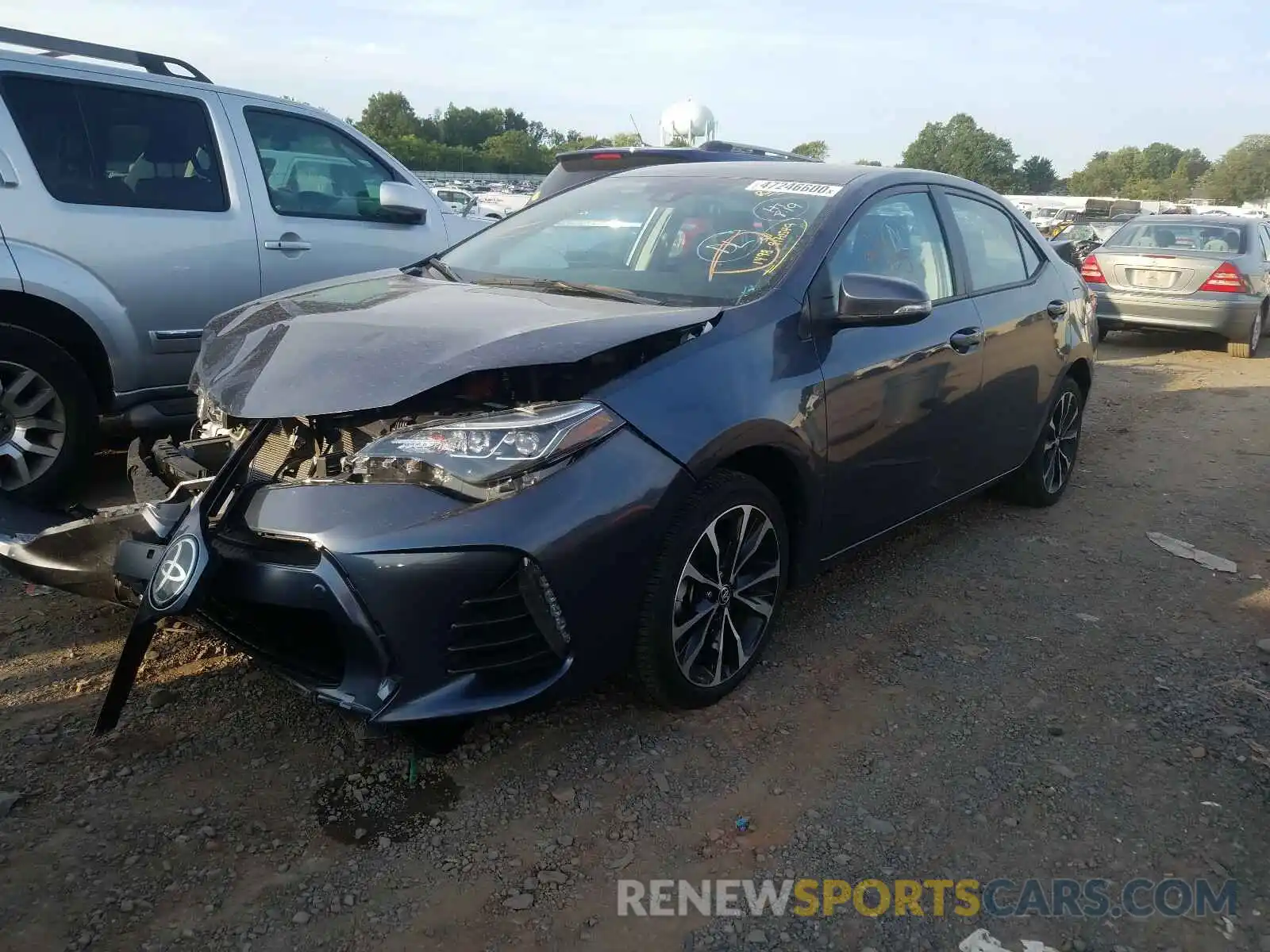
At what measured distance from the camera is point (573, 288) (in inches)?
134

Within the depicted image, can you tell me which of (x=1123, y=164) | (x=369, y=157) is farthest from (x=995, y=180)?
(x=369, y=157)

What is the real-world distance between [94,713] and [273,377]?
3.91 ft

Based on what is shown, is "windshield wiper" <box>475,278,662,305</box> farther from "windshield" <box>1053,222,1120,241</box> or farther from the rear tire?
"windshield" <box>1053,222,1120,241</box>

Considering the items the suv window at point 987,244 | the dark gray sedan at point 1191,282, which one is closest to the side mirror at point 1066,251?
the suv window at point 987,244

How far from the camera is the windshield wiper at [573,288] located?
328 centimetres

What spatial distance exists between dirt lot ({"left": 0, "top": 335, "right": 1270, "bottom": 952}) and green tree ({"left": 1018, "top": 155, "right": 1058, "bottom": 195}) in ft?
344

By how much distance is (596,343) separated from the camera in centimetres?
263

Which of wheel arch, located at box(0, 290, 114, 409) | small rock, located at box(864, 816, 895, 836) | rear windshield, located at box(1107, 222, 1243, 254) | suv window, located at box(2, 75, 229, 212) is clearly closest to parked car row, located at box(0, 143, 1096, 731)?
small rock, located at box(864, 816, 895, 836)

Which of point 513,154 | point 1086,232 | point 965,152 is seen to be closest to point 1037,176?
point 965,152

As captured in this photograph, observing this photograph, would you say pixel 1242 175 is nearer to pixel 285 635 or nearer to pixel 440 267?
pixel 440 267

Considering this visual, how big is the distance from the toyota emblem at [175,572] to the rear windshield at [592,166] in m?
5.46

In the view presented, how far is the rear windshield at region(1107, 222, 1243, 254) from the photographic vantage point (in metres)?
10.9

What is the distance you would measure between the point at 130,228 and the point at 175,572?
275 cm

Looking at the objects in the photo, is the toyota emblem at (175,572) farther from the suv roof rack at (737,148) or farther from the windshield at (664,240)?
the suv roof rack at (737,148)
